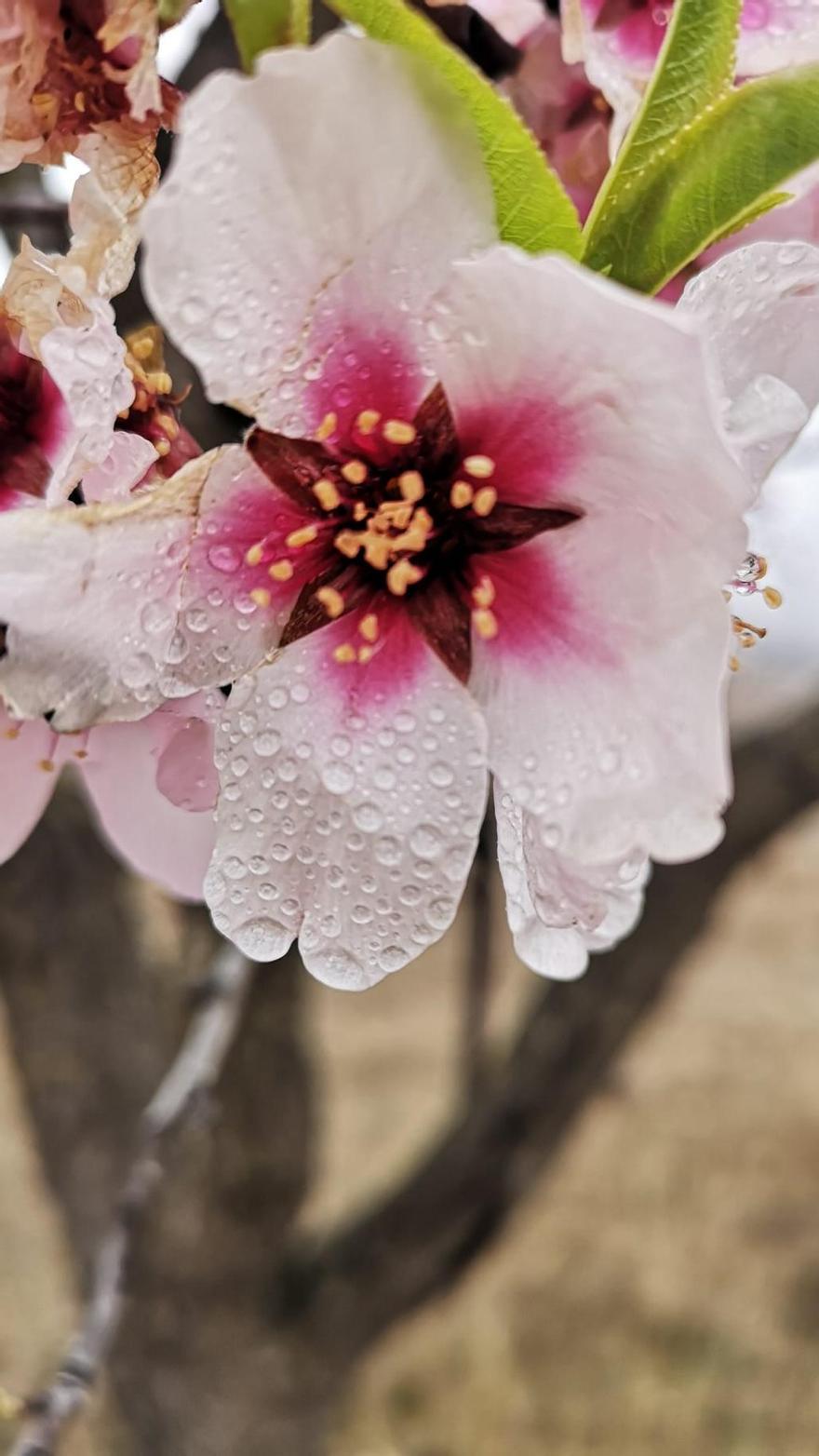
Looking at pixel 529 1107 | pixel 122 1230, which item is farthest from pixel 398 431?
pixel 529 1107

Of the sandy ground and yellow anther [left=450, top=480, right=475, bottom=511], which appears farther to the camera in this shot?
the sandy ground

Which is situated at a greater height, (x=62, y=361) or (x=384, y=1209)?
(x=62, y=361)

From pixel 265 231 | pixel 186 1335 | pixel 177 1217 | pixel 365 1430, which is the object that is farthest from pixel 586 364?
pixel 365 1430

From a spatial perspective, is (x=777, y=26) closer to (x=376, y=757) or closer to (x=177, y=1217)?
(x=376, y=757)

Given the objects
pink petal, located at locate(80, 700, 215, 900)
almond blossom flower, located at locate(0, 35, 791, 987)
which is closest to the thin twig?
pink petal, located at locate(80, 700, 215, 900)

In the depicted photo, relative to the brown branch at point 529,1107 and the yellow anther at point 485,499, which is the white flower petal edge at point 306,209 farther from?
the brown branch at point 529,1107

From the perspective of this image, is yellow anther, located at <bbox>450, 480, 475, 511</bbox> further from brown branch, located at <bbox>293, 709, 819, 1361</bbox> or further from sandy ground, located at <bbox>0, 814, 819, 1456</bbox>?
sandy ground, located at <bbox>0, 814, 819, 1456</bbox>

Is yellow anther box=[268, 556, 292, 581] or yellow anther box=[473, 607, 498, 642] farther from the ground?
yellow anther box=[268, 556, 292, 581]

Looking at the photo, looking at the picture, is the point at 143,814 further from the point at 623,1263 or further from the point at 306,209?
the point at 623,1263
